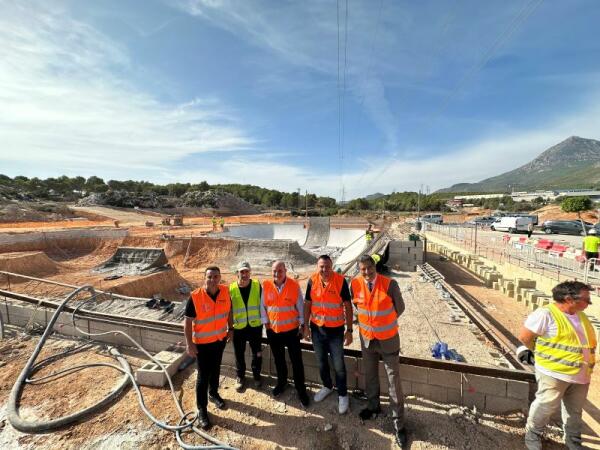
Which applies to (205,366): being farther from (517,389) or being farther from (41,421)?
(517,389)

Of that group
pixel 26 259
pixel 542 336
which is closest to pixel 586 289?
pixel 542 336

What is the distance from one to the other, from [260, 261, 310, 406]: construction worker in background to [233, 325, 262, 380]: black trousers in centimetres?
27

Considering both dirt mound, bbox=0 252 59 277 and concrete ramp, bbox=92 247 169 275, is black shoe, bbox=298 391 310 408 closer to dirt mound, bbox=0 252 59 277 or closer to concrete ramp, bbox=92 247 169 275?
concrete ramp, bbox=92 247 169 275

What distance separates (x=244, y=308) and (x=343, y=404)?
5.62 ft

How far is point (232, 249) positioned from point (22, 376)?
1862cm

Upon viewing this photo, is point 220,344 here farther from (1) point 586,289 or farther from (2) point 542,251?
(2) point 542,251

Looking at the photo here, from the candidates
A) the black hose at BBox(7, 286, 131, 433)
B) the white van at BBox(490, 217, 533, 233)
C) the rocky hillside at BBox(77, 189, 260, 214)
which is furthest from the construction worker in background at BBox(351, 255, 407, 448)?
the rocky hillside at BBox(77, 189, 260, 214)

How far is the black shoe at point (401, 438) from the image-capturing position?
9.92ft

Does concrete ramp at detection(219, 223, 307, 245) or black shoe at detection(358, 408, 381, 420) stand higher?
black shoe at detection(358, 408, 381, 420)

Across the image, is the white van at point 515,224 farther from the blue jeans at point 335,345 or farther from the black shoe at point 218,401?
the black shoe at point 218,401

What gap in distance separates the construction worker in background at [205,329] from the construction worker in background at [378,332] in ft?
5.44

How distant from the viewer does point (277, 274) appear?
3670 mm

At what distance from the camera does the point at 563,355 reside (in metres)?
2.66

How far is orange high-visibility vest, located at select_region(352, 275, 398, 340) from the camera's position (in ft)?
10.5
